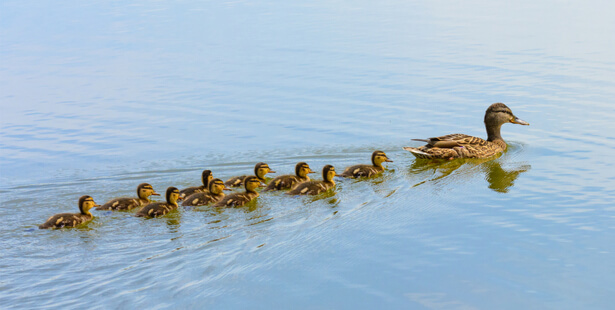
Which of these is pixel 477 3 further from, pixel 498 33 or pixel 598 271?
Result: pixel 598 271

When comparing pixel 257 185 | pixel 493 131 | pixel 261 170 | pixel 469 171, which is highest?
pixel 493 131

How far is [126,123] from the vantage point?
10.3 metres

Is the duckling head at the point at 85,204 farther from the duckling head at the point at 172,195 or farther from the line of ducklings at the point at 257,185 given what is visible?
the duckling head at the point at 172,195

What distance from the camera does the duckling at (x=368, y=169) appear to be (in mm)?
7707

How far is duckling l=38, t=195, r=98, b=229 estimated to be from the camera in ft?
20.9

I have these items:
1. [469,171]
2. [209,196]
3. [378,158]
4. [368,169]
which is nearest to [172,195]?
[209,196]

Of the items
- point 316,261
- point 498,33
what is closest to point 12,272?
point 316,261

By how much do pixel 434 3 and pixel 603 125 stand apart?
1255 cm

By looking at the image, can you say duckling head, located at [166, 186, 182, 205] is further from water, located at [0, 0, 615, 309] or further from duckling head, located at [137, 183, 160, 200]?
duckling head, located at [137, 183, 160, 200]

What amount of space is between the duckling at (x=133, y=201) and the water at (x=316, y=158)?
1.10 feet

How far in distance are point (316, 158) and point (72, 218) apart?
2.95 metres

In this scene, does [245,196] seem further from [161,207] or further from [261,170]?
[161,207]

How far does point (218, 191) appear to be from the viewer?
23.5 feet

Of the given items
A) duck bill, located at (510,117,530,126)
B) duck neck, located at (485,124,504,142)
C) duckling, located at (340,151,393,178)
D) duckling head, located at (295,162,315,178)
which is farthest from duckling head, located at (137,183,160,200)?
duck bill, located at (510,117,530,126)
